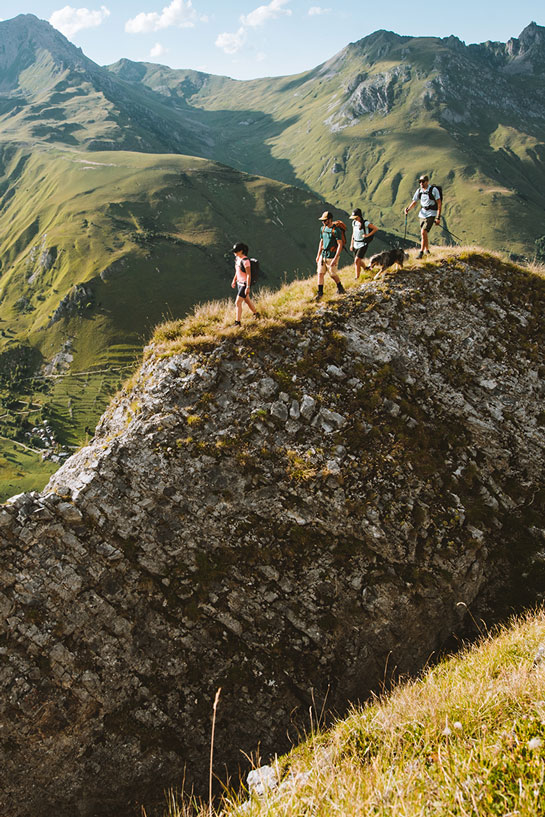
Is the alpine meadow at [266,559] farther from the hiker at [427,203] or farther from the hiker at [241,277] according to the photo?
the hiker at [427,203]

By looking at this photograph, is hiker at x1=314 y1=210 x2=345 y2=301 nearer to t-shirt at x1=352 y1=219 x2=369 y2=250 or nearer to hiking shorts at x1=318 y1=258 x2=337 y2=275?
hiking shorts at x1=318 y1=258 x2=337 y2=275

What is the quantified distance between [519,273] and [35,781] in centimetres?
2235

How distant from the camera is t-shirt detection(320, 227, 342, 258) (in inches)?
607

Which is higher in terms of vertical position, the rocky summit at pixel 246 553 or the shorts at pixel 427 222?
the shorts at pixel 427 222

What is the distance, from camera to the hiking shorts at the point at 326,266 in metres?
15.3

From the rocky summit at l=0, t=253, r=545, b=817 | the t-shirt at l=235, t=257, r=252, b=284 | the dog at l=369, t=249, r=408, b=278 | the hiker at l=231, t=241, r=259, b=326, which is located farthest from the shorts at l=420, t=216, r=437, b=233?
the t-shirt at l=235, t=257, r=252, b=284

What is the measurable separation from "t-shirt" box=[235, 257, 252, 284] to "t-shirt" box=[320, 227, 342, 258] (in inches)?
124

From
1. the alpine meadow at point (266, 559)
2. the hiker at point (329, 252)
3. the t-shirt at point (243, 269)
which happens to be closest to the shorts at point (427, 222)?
the hiker at point (329, 252)

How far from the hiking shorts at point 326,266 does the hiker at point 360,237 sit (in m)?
1.57

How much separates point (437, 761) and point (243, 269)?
1268 cm

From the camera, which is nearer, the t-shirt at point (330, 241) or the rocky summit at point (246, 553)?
the rocky summit at point (246, 553)

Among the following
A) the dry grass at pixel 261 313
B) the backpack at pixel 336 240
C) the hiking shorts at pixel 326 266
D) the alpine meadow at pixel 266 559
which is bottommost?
the alpine meadow at pixel 266 559

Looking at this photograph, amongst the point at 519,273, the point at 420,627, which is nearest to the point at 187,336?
the point at 420,627

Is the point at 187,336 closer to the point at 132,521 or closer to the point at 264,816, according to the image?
the point at 132,521
